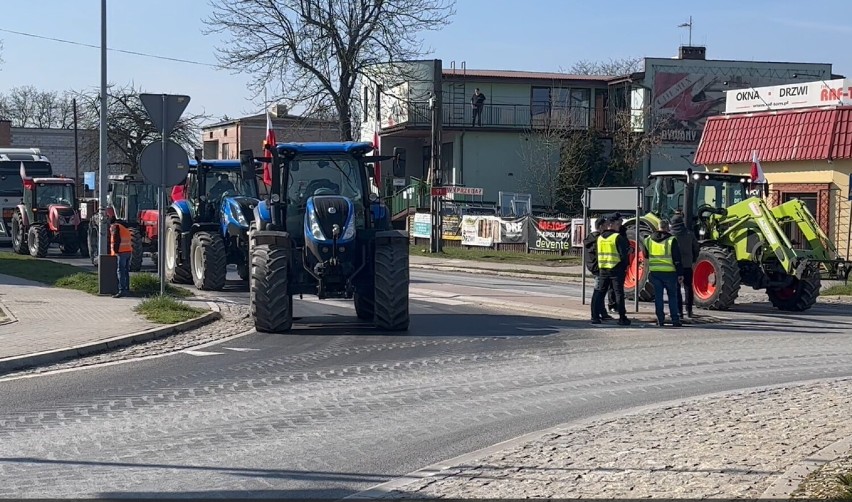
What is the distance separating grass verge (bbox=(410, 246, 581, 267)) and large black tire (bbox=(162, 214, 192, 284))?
51.3 feet

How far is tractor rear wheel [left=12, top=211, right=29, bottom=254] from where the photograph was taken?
122 feet

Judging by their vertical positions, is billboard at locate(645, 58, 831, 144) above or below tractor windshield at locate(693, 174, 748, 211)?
above

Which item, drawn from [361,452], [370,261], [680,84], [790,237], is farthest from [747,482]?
[680,84]

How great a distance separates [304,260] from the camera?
15.8 m

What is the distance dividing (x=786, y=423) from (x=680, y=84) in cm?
4486

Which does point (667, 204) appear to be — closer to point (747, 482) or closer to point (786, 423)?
point (786, 423)

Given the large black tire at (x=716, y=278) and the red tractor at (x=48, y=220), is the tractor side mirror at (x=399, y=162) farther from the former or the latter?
the red tractor at (x=48, y=220)

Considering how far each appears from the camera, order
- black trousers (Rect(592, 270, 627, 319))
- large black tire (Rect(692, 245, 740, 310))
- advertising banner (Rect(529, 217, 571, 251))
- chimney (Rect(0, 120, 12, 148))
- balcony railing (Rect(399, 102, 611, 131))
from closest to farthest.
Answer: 1. black trousers (Rect(592, 270, 627, 319))
2. large black tire (Rect(692, 245, 740, 310))
3. advertising banner (Rect(529, 217, 571, 251))
4. balcony railing (Rect(399, 102, 611, 131))
5. chimney (Rect(0, 120, 12, 148))

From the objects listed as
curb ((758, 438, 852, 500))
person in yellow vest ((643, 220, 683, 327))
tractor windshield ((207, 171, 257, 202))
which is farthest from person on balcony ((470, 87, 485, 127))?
curb ((758, 438, 852, 500))

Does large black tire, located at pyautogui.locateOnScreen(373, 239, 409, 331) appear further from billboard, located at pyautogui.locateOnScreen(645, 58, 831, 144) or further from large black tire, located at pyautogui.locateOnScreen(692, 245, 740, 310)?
billboard, located at pyautogui.locateOnScreen(645, 58, 831, 144)

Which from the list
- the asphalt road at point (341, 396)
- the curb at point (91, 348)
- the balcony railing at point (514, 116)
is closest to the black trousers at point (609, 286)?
the asphalt road at point (341, 396)

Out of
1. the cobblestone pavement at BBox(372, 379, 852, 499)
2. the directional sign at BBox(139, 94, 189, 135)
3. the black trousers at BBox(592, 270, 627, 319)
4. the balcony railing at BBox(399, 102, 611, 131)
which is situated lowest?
the cobblestone pavement at BBox(372, 379, 852, 499)

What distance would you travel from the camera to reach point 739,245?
795 inches

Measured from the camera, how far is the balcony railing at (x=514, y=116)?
52394mm
